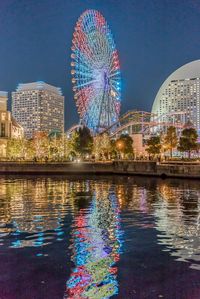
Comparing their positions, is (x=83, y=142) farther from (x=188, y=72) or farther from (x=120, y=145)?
(x=188, y=72)

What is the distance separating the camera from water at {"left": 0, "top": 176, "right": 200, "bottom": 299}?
30.7 feet

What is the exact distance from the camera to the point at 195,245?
528 inches

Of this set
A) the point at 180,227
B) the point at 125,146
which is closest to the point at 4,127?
the point at 125,146

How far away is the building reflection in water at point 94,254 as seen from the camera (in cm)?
934

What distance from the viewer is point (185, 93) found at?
17500 cm

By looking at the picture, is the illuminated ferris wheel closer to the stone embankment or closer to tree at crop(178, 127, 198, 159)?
the stone embankment

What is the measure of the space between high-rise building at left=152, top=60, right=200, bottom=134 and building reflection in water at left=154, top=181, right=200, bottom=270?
5685 inches

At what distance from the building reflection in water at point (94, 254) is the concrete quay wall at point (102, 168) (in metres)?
35.9

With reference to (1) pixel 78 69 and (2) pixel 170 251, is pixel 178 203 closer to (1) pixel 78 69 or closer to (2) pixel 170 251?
(2) pixel 170 251

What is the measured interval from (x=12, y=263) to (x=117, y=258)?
3.00 metres

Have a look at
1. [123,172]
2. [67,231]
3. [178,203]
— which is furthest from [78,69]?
[67,231]

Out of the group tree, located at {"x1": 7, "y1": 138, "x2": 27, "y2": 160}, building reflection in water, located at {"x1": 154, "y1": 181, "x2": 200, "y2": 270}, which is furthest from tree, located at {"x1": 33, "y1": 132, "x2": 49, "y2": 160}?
building reflection in water, located at {"x1": 154, "y1": 181, "x2": 200, "y2": 270}

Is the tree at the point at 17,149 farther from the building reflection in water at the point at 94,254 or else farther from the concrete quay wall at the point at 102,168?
the building reflection in water at the point at 94,254

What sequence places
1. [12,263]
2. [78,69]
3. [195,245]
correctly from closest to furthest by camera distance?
[12,263] < [195,245] < [78,69]
